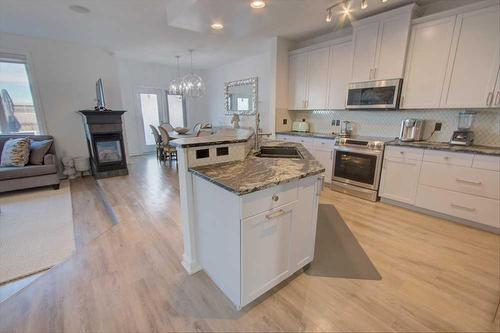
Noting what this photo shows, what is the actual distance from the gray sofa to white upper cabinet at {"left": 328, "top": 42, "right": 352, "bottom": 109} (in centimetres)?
507

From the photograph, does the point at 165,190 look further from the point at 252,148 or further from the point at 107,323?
the point at 107,323

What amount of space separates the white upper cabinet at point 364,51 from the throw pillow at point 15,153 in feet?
18.3

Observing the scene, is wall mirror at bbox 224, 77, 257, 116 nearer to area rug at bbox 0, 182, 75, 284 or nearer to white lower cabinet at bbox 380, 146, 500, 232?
white lower cabinet at bbox 380, 146, 500, 232

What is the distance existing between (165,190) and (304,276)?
2818 mm

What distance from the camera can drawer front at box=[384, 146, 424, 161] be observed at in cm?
283

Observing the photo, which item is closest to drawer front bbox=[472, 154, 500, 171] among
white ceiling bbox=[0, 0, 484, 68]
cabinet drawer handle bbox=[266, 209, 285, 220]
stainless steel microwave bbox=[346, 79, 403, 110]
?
stainless steel microwave bbox=[346, 79, 403, 110]

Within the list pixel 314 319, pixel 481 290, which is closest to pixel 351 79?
pixel 481 290

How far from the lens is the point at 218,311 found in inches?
59.3

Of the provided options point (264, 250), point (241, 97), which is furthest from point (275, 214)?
point (241, 97)

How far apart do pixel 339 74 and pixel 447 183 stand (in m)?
2.26

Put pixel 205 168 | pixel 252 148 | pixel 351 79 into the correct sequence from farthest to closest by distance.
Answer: pixel 351 79
pixel 252 148
pixel 205 168

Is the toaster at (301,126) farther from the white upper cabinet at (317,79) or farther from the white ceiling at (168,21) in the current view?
the white ceiling at (168,21)

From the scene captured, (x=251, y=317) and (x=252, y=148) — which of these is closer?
(x=251, y=317)

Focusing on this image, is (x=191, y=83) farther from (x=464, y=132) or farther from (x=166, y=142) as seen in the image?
(x=464, y=132)
